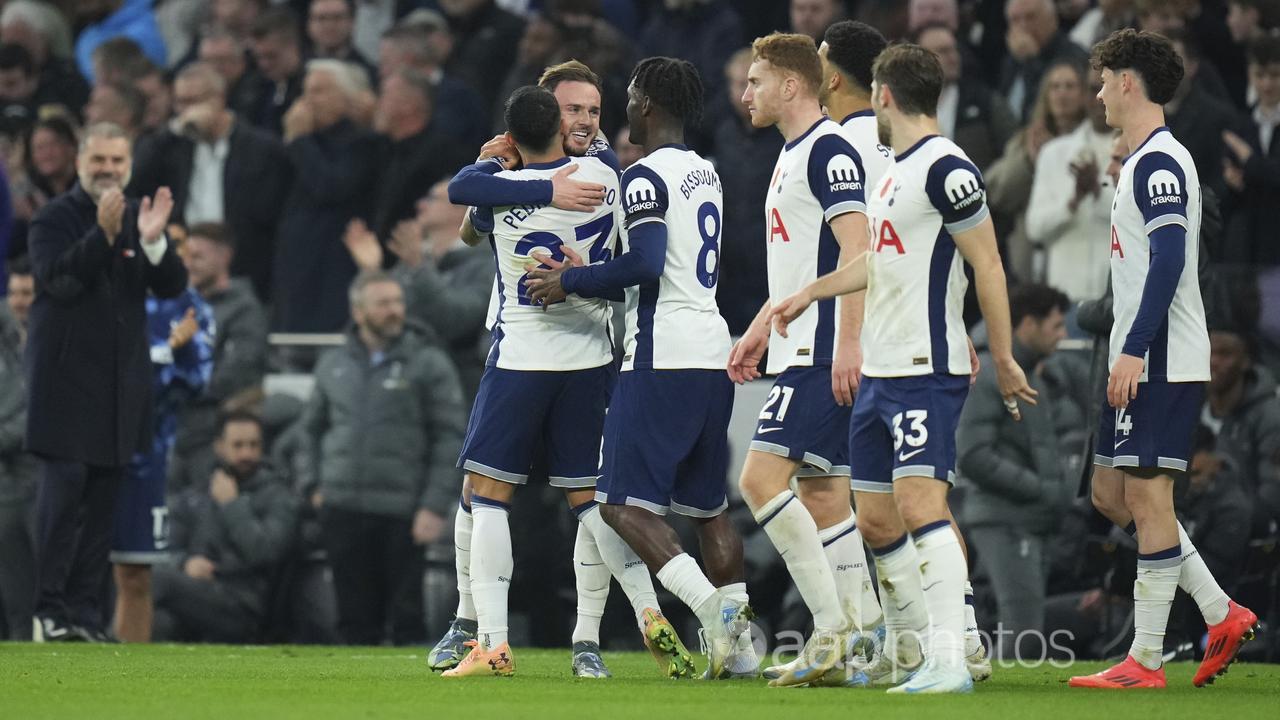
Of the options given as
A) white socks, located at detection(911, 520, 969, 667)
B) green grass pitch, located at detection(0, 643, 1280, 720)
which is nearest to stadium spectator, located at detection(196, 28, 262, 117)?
green grass pitch, located at detection(0, 643, 1280, 720)

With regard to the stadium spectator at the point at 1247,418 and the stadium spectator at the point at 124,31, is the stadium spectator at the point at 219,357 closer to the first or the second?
the stadium spectator at the point at 124,31

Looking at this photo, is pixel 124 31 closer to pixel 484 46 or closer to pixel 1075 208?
pixel 484 46

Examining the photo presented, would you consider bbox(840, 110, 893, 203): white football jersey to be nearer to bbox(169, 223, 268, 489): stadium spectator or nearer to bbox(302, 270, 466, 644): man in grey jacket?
bbox(302, 270, 466, 644): man in grey jacket

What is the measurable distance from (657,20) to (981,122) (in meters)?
2.91

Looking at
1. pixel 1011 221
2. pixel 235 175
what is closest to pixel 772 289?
pixel 1011 221

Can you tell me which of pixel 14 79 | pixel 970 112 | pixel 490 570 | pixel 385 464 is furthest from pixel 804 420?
pixel 14 79

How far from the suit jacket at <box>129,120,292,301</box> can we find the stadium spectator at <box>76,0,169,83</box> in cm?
235

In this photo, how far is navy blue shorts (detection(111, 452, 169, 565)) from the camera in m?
11.2

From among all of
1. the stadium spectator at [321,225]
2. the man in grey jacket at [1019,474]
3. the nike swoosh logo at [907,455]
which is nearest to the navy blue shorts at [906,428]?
the nike swoosh logo at [907,455]

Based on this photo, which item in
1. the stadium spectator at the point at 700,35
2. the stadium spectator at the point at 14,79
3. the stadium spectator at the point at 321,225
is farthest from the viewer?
the stadium spectator at the point at 14,79

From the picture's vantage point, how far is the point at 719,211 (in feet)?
24.7

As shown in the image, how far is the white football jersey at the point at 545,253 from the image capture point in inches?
300

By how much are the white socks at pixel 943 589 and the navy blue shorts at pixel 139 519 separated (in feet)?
19.7

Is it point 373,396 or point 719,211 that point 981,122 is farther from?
point 719,211
